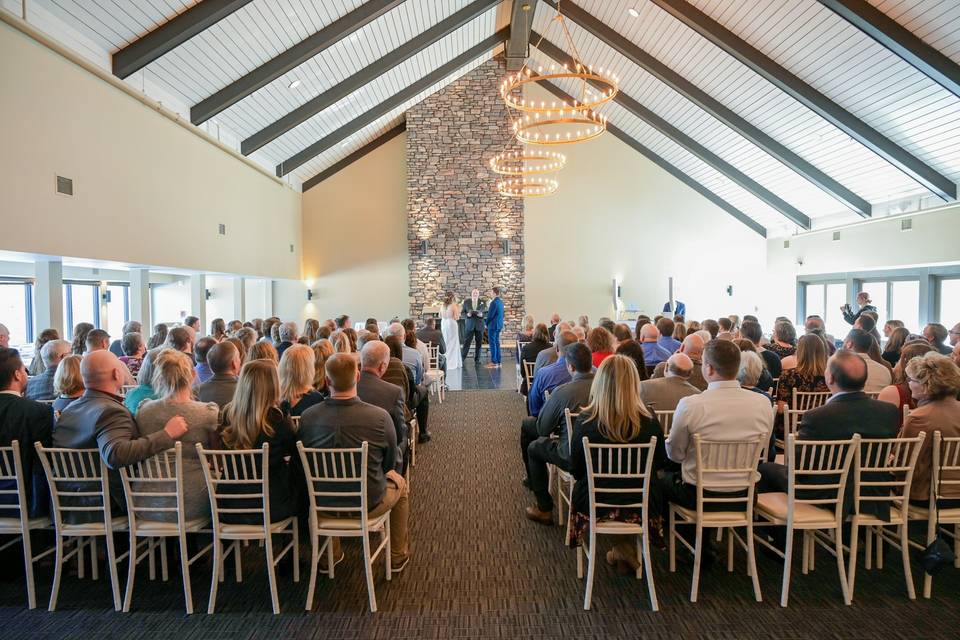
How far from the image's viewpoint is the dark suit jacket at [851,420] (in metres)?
2.98

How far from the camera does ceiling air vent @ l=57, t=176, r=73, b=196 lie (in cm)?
589

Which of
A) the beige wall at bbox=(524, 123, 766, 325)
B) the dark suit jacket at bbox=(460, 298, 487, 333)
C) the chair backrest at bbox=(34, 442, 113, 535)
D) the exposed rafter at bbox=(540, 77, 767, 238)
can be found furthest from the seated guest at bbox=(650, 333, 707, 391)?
Result: the exposed rafter at bbox=(540, 77, 767, 238)

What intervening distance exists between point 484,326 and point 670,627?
10063 millimetres

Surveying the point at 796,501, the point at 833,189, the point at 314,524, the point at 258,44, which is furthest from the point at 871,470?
the point at 833,189

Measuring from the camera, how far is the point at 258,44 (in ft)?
25.9

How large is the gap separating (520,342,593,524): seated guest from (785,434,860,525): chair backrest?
1151mm

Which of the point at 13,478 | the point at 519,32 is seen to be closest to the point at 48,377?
the point at 13,478

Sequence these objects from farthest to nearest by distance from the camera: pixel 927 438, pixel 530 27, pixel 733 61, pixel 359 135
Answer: pixel 359 135
pixel 530 27
pixel 733 61
pixel 927 438

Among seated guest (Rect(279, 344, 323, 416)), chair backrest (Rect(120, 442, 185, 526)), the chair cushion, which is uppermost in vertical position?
seated guest (Rect(279, 344, 323, 416))

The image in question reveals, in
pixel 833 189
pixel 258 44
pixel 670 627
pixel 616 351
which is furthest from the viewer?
pixel 833 189

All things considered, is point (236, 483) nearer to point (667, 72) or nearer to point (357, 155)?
point (667, 72)

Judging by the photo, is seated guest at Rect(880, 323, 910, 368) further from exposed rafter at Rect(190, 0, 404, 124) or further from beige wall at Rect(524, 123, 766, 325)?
beige wall at Rect(524, 123, 766, 325)

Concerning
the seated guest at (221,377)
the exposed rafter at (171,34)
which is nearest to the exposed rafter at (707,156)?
the exposed rafter at (171,34)

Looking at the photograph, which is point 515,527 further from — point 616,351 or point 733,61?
point 733,61
